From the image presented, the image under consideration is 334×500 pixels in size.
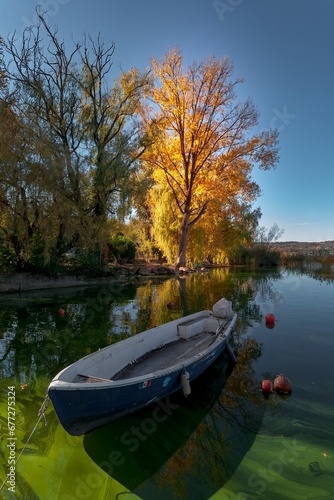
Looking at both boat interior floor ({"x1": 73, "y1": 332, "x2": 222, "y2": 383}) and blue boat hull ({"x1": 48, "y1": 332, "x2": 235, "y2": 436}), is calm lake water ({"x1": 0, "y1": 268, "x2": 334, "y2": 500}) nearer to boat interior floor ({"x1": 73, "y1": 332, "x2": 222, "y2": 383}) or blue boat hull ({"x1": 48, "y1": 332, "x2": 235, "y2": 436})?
blue boat hull ({"x1": 48, "y1": 332, "x2": 235, "y2": 436})

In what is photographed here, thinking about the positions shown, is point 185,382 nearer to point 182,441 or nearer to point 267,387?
point 182,441

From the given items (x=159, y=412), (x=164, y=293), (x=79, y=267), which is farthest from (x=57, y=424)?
(x=79, y=267)

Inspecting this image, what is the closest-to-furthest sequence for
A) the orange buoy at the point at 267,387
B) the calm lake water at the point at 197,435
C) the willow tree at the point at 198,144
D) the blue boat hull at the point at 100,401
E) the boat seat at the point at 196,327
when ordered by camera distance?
the calm lake water at the point at 197,435 → the blue boat hull at the point at 100,401 → the orange buoy at the point at 267,387 → the boat seat at the point at 196,327 → the willow tree at the point at 198,144

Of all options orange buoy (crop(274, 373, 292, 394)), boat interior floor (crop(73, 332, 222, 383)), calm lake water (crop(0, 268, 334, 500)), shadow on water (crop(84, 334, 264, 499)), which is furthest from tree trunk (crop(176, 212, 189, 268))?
orange buoy (crop(274, 373, 292, 394))

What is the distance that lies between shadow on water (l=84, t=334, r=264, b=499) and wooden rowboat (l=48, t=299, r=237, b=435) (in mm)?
295

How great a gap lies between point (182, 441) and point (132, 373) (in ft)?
5.30

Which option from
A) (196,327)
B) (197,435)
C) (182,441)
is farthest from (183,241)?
(182,441)

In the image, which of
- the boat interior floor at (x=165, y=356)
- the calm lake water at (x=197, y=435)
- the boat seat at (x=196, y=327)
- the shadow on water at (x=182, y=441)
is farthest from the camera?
the boat seat at (x=196, y=327)

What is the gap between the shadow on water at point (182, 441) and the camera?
3918 mm

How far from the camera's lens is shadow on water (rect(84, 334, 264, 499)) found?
3.92 metres

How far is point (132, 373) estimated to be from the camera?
5.90 meters

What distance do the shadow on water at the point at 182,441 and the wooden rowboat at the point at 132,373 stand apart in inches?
11.6

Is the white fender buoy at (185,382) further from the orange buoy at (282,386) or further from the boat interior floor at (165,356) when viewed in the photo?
the orange buoy at (282,386)

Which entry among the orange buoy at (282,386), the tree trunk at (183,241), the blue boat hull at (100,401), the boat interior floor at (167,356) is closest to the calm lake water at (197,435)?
the orange buoy at (282,386)
